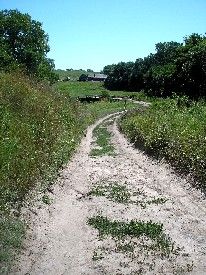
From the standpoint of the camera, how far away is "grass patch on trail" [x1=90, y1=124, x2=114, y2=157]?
22172 millimetres

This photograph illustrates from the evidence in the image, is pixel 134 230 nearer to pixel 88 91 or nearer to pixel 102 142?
pixel 102 142

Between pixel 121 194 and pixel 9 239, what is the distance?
18.7 ft

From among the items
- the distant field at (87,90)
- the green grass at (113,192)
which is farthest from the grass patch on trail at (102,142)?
the distant field at (87,90)

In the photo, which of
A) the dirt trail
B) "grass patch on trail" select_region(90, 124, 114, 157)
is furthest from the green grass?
"grass patch on trail" select_region(90, 124, 114, 157)

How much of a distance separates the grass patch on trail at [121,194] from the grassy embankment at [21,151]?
5.76 feet

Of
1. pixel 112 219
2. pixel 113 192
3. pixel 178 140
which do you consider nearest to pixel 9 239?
pixel 112 219

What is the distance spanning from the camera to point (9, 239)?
850 cm

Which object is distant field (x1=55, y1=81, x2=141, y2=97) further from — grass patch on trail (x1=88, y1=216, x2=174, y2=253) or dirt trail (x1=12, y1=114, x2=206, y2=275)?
grass patch on trail (x1=88, y1=216, x2=174, y2=253)

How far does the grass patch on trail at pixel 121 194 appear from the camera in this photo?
12820 mm

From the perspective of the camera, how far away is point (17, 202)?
34.1ft

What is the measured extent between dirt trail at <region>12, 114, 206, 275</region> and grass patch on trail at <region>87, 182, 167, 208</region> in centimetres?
4

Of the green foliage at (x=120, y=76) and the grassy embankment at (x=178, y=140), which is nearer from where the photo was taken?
the grassy embankment at (x=178, y=140)

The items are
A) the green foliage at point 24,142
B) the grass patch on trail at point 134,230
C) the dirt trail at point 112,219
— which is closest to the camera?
the dirt trail at point 112,219

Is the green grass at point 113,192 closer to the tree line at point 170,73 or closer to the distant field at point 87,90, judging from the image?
the tree line at point 170,73
